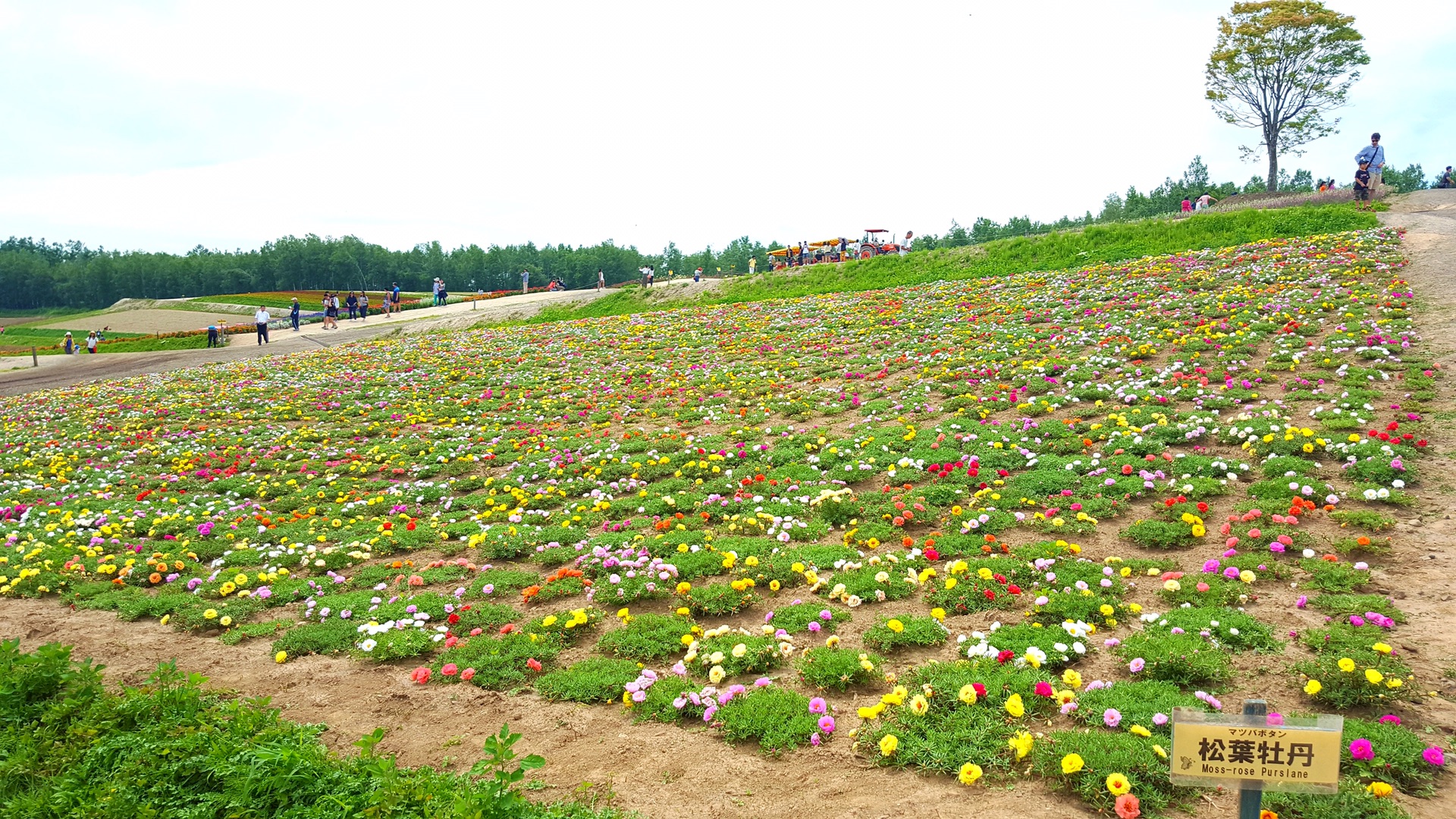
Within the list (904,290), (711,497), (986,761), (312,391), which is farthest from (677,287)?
(986,761)

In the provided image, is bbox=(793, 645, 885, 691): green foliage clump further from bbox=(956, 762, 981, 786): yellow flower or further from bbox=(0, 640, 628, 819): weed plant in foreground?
bbox=(0, 640, 628, 819): weed plant in foreground

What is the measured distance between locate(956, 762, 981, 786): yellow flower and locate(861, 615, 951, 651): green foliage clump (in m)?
1.64

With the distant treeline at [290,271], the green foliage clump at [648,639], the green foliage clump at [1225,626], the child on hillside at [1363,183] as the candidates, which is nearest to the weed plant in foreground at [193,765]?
the green foliage clump at [648,639]

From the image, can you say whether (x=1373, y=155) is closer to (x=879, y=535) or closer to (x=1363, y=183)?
(x=1363, y=183)

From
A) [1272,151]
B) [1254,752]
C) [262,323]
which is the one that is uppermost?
[1272,151]

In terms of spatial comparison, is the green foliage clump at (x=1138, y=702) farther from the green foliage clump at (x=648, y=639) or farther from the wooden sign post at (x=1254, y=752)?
the green foliage clump at (x=648, y=639)

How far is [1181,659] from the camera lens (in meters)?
5.36

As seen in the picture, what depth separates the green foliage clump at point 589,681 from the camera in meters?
5.85

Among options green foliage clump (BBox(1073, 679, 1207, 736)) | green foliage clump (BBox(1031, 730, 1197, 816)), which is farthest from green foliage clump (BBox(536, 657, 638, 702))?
green foliage clump (BBox(1073, 679, 1207, 736))

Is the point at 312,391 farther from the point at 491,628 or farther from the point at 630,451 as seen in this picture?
the point at 491,628

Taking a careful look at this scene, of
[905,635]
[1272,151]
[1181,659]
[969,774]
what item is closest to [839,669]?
[905,635]

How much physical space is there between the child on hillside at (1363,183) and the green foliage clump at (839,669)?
99.1 feet

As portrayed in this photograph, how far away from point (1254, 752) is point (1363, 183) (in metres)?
32.0

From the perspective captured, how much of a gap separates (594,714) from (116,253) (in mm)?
186492
